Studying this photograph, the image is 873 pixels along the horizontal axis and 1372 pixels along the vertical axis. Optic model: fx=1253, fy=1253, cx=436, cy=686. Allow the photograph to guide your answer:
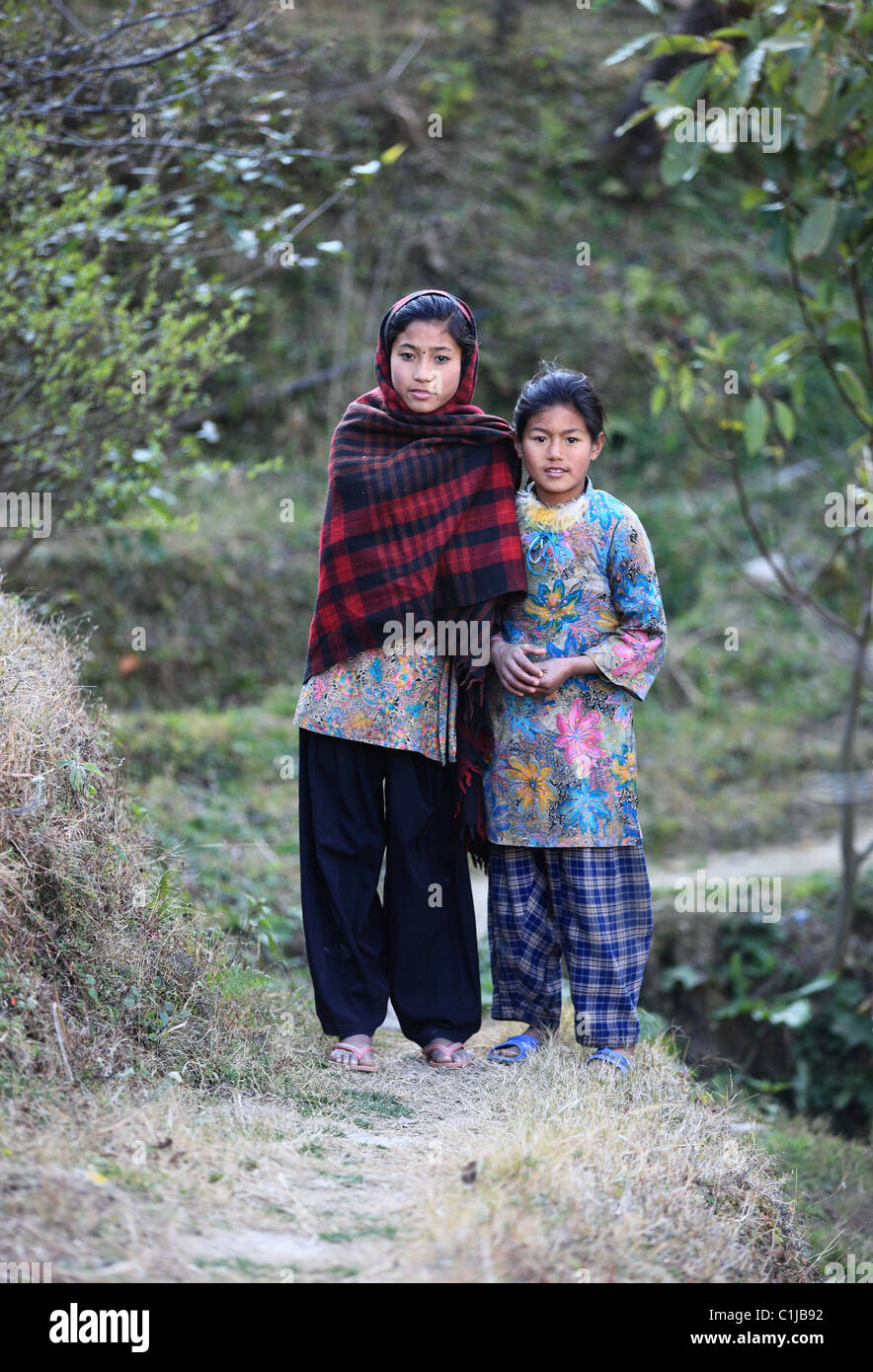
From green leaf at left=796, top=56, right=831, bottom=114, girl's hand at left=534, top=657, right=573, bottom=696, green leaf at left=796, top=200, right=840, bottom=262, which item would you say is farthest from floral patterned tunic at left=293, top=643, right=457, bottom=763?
green leaf at left=796, top=56, right=831, bottom=114

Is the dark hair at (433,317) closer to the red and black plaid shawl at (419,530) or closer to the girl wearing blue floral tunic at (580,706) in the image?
the red and black plaid shawl at (419,530)

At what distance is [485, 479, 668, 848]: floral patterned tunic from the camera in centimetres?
317

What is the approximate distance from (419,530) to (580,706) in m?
0.61

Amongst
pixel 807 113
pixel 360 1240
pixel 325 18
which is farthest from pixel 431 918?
pixel 325 18

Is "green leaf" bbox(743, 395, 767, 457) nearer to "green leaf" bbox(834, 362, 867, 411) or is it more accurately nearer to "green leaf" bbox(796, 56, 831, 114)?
"green leaf" bbox(834, 362, 867, 411)

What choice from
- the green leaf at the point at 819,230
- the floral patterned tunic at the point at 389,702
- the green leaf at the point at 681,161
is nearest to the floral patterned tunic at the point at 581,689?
the floral patterned tunic at the point at 389,702

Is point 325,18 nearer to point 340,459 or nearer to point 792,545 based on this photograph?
point 792,545

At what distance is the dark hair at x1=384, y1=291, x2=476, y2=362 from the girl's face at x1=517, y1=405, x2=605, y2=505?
0.28 metres

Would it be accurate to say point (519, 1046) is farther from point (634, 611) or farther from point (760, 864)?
point (760, 864)

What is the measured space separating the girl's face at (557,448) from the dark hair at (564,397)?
0.04ft

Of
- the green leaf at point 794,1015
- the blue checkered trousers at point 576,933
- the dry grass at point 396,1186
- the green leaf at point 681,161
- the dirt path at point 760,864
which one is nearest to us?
the dry grass at point 396,1186

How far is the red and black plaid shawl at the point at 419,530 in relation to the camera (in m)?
3.16

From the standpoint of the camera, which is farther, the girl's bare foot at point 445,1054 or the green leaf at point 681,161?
the green leaf at point 681,161
